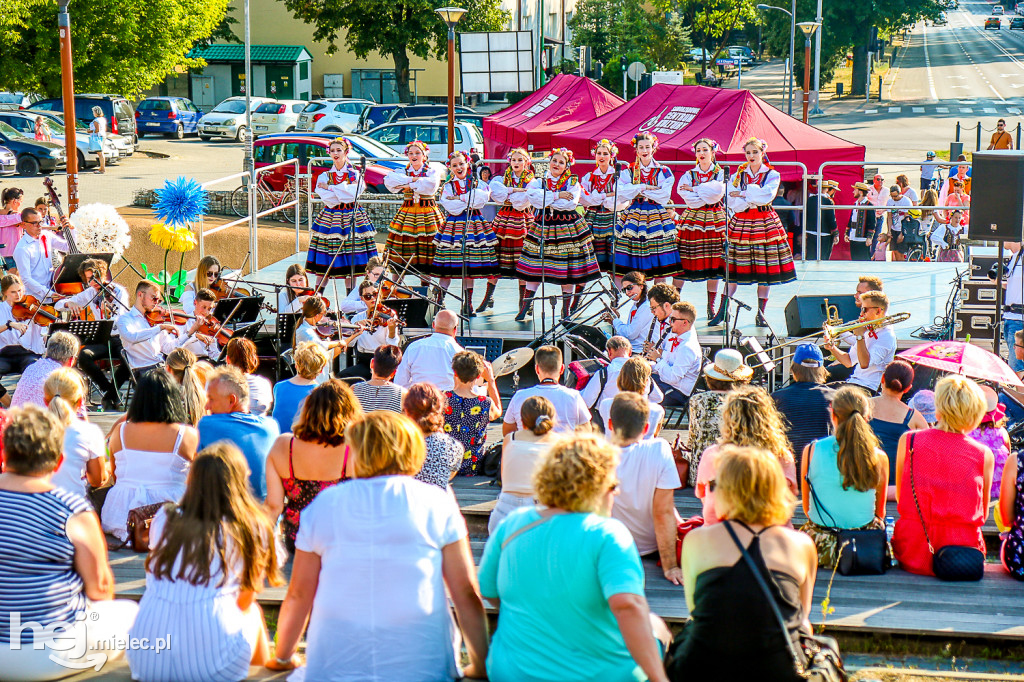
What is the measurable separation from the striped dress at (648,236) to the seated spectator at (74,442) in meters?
4.89

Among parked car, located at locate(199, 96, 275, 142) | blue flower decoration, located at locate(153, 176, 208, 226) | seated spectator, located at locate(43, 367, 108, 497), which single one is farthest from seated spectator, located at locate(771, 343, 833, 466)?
parked car, located at locate(199, 96, 275, 142)

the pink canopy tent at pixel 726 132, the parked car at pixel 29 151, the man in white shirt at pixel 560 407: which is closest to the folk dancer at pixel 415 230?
the man in white shirt at pixel 560 407

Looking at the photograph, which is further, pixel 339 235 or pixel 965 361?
pixel 339 235

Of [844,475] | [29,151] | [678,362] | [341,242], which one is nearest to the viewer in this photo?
[844,475]

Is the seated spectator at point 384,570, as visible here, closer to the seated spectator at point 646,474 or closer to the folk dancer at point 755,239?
the seated spectator at point 646,474

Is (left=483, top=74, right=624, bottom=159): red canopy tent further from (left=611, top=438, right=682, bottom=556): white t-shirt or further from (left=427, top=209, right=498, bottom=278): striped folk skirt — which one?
(left=611, top=438, right=682, bottom=556): white t-shirt

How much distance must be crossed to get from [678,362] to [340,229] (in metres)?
3.62

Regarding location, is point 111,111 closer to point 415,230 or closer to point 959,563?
point 415,230

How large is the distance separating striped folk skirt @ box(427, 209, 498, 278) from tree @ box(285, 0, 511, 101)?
2459cm

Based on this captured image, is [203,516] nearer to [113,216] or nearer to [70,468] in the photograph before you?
[70,468]

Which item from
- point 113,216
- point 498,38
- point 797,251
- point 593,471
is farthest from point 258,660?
point 498,38

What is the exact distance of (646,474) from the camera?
4.57 metres

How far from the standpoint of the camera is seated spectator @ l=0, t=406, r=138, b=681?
3502mm

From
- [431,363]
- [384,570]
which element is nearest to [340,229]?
[431,363]
